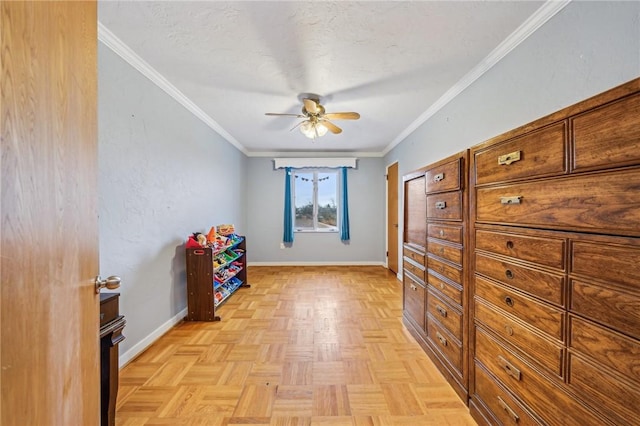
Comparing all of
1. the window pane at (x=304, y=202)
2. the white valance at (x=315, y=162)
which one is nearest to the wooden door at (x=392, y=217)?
the white valance at (x=315, y=162)


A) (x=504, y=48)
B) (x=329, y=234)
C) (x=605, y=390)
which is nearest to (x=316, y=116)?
(x=504, y=48)

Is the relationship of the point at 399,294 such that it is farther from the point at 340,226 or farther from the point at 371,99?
the point at 371,99

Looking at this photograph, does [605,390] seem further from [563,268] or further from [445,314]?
[445,314]

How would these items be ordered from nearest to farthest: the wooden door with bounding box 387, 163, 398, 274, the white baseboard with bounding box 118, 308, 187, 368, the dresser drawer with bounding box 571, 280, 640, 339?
the dresser drawer with bounding box 571, 280, 640, 339
the white baseboard with bounding box 118, 308, 187, 368
the wooden door with bounding box 387, 163, 398, 274

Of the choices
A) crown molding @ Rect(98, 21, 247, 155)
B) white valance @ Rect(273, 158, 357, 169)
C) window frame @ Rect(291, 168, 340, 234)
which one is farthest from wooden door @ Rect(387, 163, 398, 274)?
crown molding @ Rect(98, 21, 247, 155)

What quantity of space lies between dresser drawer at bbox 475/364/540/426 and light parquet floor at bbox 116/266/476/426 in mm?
203

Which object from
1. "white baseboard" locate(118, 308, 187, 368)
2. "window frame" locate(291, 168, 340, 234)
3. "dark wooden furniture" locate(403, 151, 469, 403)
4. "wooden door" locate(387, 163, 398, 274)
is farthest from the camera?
"window frame" locate(291, 168, 340, 234)

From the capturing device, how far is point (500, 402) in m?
1.29

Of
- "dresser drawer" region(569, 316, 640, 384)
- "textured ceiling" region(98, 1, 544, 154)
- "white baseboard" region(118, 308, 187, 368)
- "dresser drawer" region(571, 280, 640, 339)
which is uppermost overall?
"textured ceiling" region(98, 1, 544, 154)

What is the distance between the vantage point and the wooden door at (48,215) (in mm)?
573

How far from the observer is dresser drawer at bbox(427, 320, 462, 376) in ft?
5.41

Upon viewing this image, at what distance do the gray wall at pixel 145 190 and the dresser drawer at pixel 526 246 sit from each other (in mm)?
2313

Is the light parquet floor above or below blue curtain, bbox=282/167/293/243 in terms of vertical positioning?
below

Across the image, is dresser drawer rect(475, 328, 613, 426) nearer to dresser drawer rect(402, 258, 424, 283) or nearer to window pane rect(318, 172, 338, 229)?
dresser drawer rect(402, 258, 424, 283)
